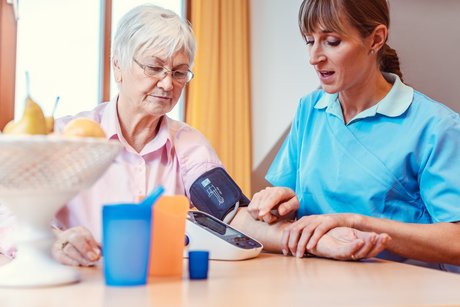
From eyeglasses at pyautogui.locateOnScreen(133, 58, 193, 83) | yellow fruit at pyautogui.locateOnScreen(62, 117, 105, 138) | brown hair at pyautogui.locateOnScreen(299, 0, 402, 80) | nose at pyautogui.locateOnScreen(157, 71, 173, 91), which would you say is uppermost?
brown hair at pyautogui.locateOnScreen(299, 0, 402, 80)

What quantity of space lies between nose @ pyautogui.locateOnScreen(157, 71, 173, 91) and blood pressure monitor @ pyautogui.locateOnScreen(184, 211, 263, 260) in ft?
1.53

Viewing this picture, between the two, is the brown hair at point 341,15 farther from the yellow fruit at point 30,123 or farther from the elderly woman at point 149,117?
the yellow fruit at point 30,123

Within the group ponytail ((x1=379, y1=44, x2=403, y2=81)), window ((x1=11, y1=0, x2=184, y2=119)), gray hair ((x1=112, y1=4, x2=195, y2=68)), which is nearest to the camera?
gray hair ((x1=112, y1=4, x2=195, y2=68))

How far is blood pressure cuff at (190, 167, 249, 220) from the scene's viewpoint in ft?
5.40

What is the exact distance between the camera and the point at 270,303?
2.75 ft

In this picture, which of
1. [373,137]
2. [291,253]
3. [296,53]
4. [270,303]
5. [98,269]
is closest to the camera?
[270,303]

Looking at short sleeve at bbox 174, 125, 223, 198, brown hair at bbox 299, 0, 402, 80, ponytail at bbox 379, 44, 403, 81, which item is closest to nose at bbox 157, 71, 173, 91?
short sleeve at bbox 174, 125, 223, 198

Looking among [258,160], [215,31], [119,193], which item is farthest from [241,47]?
[119,193]

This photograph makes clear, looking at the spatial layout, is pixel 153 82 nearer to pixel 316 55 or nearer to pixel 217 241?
pixel 316 55

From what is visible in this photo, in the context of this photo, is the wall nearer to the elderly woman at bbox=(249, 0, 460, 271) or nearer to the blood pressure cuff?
the elderly woman at bbox=(249, 0, 460, 271)

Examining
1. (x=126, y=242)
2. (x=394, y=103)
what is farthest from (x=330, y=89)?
(x=126, y=242)

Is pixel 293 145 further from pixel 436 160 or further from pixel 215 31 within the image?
pixel 215 31

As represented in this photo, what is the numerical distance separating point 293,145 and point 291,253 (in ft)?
1.78

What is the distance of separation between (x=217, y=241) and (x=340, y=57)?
25.4 inches
